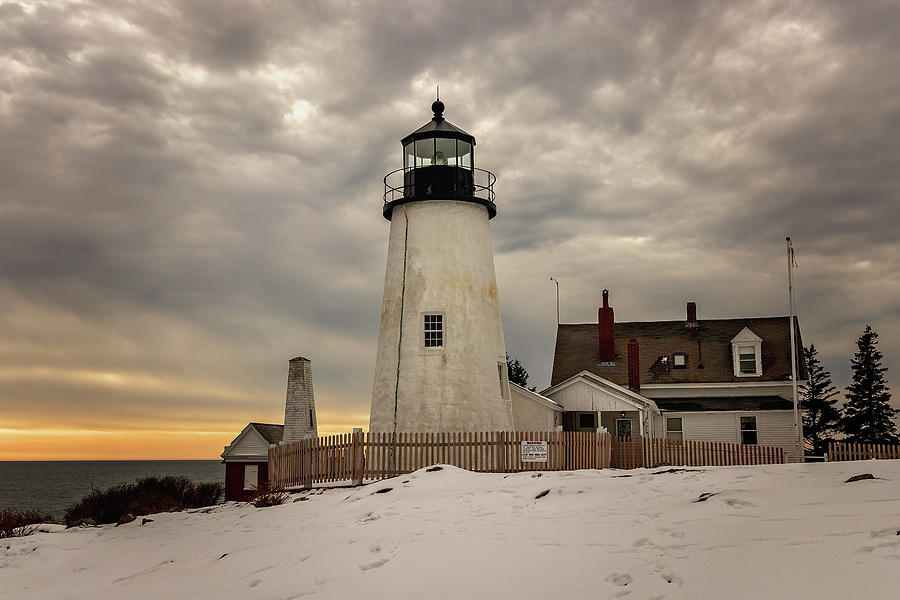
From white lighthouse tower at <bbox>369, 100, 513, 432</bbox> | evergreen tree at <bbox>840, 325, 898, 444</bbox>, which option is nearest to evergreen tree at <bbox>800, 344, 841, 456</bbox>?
evergreen tree at <bbox>840, 325, 898, 444</bbox>

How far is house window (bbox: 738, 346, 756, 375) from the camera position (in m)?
37.1

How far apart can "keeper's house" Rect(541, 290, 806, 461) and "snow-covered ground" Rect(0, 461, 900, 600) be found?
1667 centimetres

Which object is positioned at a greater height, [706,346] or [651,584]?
[706,346]

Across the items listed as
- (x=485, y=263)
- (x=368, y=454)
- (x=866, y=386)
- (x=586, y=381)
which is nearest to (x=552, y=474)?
(x=368, y=454)

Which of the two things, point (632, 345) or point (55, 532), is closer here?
point (55, 532)

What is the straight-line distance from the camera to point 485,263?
25938 mm

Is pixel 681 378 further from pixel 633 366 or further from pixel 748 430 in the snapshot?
pixel 748 430

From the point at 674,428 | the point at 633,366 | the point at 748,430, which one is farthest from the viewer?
the point at 633,366

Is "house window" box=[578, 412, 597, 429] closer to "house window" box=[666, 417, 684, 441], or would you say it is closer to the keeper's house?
the keeper's house

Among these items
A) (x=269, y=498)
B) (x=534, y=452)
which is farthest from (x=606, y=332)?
(x=269, y=498)

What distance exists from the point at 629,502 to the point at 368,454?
33.1 feet

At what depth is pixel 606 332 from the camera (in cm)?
3844

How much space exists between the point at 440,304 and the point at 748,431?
16760 millimetres

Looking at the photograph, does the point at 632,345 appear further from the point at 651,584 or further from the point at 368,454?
the point at 651,584
